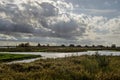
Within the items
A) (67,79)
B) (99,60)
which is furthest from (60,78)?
(99,60)

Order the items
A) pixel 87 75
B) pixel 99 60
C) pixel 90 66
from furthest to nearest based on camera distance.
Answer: pixel 99 60, pixel 90 66, pixel 87 75

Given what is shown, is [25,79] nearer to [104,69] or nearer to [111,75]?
[111,75]

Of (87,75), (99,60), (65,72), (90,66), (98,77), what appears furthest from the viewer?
(99,60)

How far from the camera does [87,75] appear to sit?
831 inches

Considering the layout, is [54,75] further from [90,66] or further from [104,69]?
[104,69]

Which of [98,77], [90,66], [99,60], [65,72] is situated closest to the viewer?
[98,77]

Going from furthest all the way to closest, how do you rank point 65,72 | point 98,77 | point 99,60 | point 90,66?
1. point 99,60
2. point 90,66
3. point 65,72
4. point 98,77

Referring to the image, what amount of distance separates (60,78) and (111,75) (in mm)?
4099

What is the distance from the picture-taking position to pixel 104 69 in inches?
1081

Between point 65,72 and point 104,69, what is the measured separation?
6438 millimetres

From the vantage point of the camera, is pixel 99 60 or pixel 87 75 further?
pixel 99 60

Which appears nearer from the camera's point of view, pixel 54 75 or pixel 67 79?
pixel 67 79

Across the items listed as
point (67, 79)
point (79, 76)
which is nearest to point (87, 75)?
point (79, 76)

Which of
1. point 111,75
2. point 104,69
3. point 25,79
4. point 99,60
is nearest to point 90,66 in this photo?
point 104,69
